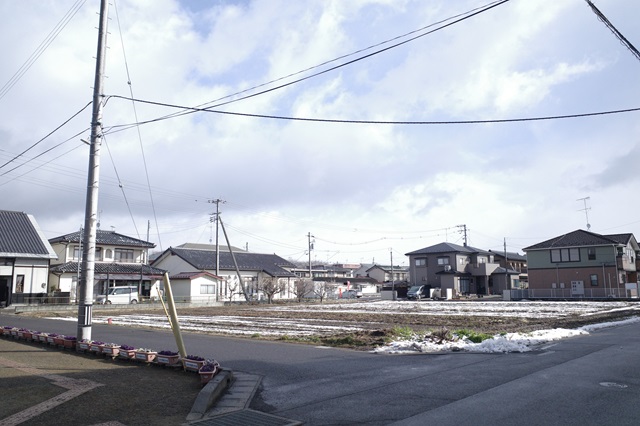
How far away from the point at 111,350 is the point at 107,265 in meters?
36.4

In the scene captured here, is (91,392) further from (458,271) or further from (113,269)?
(458,271)

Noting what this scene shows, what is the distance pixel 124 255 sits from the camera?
46.5 metres

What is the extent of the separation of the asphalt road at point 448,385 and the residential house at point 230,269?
37.9 metres

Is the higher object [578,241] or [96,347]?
[578,241]

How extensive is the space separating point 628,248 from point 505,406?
2007 inches

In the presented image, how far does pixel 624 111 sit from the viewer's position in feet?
39.7

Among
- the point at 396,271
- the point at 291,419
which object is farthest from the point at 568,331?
the point at 396,271

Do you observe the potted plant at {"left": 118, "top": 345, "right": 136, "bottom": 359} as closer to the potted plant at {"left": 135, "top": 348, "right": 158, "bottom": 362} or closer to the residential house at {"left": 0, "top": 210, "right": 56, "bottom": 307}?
the potted plant at {"left": 135, "top": 348, "right": 158, "bottom": 362}

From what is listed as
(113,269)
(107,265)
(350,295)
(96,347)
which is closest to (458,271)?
(350,295)

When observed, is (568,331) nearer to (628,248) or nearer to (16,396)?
(16,396)

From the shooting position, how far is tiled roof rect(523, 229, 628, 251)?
1770 inches

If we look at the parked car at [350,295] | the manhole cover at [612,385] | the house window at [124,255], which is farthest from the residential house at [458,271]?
the manhole cover at [612,385]

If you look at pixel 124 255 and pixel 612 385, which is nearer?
pixel 612 385

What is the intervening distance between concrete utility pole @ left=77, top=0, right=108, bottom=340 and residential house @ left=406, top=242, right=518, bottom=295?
5210cm
